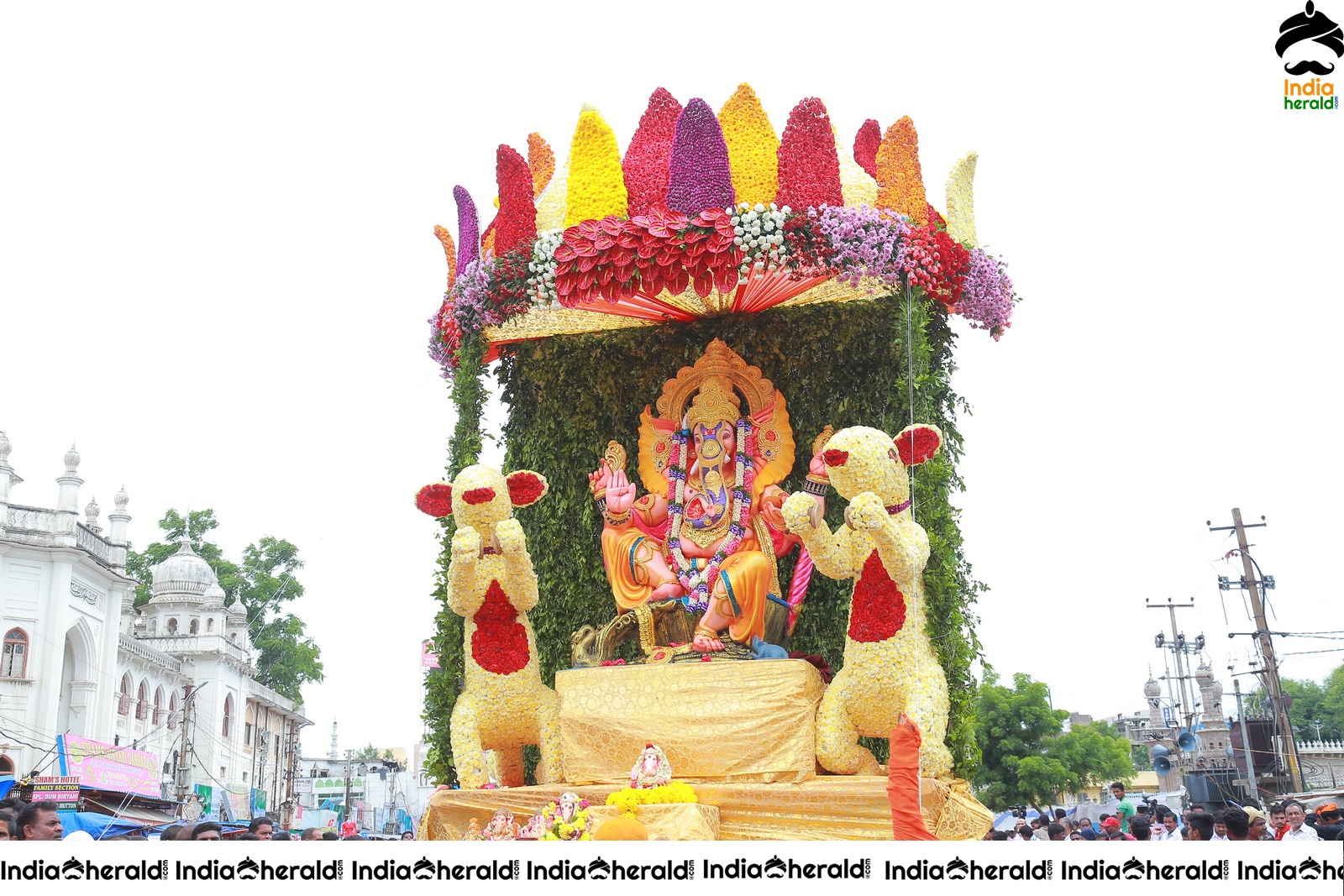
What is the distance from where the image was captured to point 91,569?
80.2 feet

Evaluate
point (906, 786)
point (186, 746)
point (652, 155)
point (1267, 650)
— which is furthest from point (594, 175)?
point (186, 746)

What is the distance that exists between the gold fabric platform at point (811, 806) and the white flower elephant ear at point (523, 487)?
2.02 metres

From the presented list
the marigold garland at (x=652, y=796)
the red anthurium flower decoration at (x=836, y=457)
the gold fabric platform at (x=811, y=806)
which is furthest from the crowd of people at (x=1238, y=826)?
the red anthurium flower decoration at (x=836, y=457)

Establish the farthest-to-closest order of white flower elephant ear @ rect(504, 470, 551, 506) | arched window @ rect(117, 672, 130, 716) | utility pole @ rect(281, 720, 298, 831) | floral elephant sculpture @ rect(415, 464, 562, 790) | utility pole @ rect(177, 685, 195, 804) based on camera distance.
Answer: utility pole @ rect(281, 720, 298, 831) → utility pole @ rect(177, 685, 195, 804) → arched window @ rect(117, 672, 130, 716) → white flower elephant ear @ rect(504, 470, 551, 506) → floral elephant sculpture @ rect(415, 464, 562, 790)

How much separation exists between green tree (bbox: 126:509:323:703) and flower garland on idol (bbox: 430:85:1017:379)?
26.0 meters

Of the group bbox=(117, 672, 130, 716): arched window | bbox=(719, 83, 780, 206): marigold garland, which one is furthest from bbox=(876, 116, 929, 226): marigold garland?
bbox=(117, 672, 130, 716): arched window

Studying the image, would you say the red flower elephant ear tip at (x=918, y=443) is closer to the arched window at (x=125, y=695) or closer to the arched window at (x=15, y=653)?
the arched window at (x=15, y=653)

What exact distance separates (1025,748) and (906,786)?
21.6 m

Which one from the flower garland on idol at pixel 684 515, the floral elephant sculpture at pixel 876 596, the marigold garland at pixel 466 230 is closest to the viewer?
the floral elephant sculpture at pixel 876 596

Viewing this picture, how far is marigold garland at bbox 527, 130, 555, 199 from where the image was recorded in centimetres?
964

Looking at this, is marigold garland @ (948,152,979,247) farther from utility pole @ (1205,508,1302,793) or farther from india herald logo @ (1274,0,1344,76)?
utility pole @ (1205,508,1302,793)

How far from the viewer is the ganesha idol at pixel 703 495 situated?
8.62m

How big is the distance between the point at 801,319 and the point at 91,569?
67.8 feet

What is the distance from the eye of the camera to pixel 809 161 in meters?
8.18
